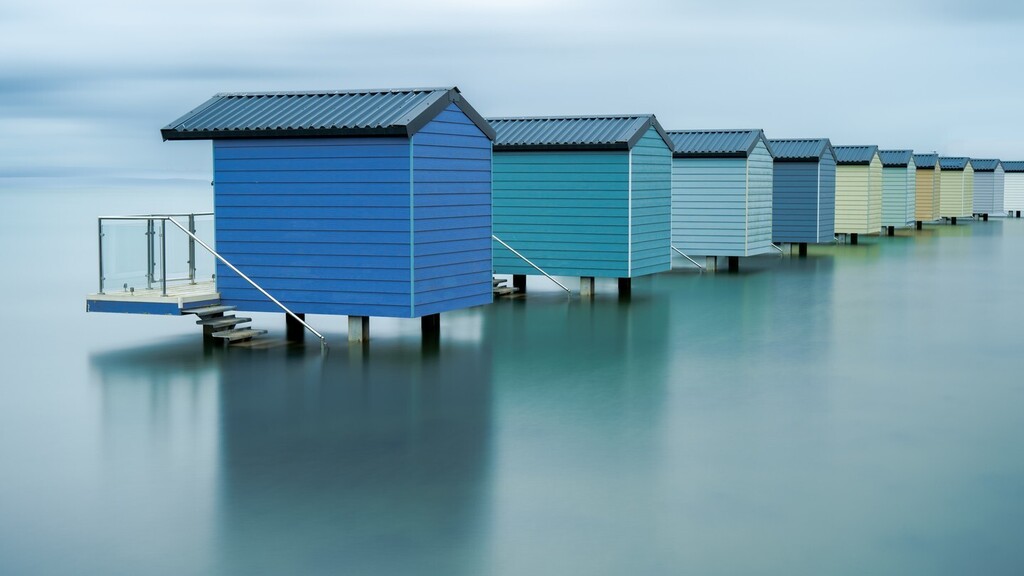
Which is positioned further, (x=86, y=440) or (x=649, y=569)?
(x=86, y=440)

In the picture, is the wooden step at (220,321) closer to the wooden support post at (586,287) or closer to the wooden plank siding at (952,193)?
the wooden support post at (586,287)

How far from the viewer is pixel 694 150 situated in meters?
24.4

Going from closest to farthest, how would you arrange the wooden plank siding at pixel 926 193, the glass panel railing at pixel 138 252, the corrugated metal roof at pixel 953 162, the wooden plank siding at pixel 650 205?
the glass panel railing at pixel 138 252, the wooden plank siding at pixel 650 205, the wooden plank siding at pixel 926 193, the corrugated metal roof at pixel 953 162

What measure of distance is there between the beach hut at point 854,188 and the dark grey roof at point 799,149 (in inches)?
124

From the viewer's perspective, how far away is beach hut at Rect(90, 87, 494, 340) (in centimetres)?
1348

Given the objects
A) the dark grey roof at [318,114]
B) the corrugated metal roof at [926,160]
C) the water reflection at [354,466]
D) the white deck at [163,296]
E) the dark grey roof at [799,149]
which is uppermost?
the corrugated metal roof at [926,160]

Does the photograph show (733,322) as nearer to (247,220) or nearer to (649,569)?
(247,220)

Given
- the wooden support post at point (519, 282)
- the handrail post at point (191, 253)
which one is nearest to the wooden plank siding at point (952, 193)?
the wooden support post at point (519, 282)

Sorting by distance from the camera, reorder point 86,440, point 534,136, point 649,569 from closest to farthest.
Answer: point 649,569 → point 86,440 → point 534,136

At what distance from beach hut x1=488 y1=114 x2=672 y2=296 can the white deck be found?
6435mm

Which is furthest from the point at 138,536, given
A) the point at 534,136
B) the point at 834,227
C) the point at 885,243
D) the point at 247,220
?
the point at 885,243

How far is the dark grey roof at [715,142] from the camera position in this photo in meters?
24.1

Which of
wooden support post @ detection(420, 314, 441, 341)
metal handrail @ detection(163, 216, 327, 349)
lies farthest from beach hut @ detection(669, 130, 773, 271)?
metal handrail @ detection(163, 216, 327, 349)

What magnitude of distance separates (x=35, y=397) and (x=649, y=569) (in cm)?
729
